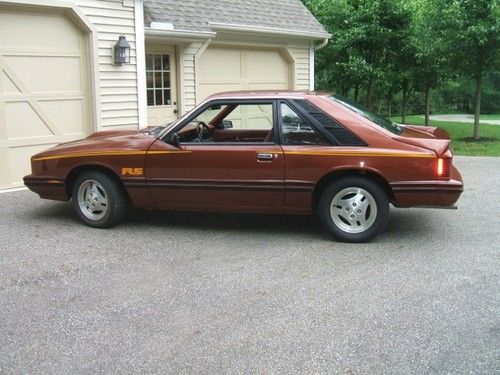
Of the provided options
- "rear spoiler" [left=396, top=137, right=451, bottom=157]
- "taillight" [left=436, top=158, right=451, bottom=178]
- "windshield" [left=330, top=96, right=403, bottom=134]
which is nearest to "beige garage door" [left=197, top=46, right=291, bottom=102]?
"windshield" [left=330, top=96, right=403, bottom=134]

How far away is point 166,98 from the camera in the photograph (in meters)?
12.1

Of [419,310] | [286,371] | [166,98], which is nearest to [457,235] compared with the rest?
[419,310]

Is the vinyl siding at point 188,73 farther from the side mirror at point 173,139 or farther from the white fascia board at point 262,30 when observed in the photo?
the side mirror at point 173,139

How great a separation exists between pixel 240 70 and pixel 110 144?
7.01 m

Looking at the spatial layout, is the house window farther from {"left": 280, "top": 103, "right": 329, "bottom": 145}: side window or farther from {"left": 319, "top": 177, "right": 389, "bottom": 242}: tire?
{"left": 319, "top": 177, "right": 389, "bottom": 242}: tire

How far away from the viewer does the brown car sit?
5957 millimetres

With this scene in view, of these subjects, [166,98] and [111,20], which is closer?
[111,20]

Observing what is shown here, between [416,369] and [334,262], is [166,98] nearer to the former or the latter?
[334,262]

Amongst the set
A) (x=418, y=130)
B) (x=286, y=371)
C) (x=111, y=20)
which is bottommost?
(x=286, y=371)

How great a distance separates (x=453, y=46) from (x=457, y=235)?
979cm

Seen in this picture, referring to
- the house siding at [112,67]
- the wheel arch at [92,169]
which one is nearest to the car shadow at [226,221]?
the wheel arch at [92,169]

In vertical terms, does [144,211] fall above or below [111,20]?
below

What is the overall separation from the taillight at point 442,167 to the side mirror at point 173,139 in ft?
8.51

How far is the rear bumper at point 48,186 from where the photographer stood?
6.90 metres
